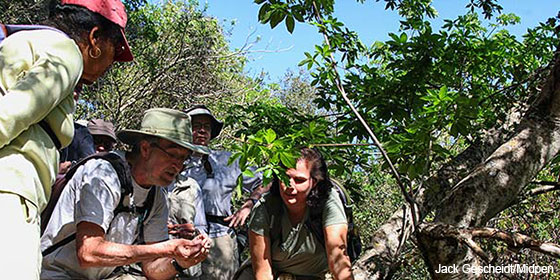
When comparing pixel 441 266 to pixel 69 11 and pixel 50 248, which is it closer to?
pixel 50 248

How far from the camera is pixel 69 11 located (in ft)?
6.52

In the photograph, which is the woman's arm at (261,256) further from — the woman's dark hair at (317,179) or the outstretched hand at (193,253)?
the outstretched hand at (193,253)

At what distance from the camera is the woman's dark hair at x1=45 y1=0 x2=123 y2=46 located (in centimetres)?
198

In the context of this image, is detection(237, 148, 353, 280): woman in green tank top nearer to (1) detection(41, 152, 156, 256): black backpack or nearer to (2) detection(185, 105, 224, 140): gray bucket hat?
(1) detection(41, 152, 156, 256): black backpack

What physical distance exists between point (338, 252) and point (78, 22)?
5.43 feet

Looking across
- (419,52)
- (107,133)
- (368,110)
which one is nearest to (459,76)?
(419,52)

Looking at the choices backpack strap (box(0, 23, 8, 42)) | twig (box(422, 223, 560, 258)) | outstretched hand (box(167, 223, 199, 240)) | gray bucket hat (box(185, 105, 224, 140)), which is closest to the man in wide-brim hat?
outstretched hand (box(167, 223, 199, 240))

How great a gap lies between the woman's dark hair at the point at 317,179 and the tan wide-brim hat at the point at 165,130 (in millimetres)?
613

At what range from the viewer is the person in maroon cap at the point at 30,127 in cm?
151

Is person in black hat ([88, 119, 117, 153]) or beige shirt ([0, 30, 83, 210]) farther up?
person in black hat ([88, 119, 117, 153])

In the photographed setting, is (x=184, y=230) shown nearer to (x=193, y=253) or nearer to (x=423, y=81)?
(x=193, y=253)

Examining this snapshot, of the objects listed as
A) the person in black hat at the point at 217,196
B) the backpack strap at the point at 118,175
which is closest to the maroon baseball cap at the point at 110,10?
the backpack strap at the point at 118,175

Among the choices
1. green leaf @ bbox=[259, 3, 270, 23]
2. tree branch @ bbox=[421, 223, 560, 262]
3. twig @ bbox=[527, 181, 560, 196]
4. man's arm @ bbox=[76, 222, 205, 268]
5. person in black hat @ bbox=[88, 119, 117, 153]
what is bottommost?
man's arm @ bbox=[76, 222, 205, 268]

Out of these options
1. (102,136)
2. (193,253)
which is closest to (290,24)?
(193,253)
